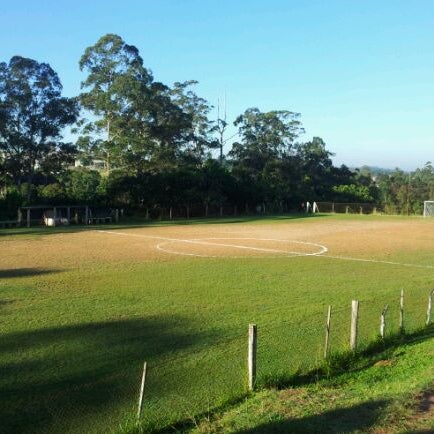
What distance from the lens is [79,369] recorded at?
8.26m

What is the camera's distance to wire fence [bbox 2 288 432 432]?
6.54 meters

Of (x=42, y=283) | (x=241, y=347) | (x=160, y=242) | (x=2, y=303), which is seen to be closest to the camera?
(x=241, y=347)

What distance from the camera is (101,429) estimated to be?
632 centimetres

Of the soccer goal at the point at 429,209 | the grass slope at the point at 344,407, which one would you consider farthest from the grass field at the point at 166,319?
the soccer goal at the point at 429,209

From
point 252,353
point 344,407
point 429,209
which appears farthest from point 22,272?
point 429,209

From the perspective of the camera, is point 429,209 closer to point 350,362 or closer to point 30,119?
point 30,119

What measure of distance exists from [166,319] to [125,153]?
35.1m

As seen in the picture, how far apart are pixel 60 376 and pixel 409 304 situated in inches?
336

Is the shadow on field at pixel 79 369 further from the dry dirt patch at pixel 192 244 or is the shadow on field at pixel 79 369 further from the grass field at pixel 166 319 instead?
the dry dirt patch at pixel 192 244

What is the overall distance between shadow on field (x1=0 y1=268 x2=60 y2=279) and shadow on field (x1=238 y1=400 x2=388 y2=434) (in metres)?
12.5

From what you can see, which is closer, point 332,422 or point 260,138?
point 332,422

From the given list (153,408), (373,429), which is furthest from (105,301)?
(373,429)

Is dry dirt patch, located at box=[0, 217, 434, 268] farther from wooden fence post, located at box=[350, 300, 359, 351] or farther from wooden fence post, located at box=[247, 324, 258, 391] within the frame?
wooden fence post, located at box=[247, 324, 258, 391]

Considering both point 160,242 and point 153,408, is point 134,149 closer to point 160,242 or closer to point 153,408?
point 160,242
